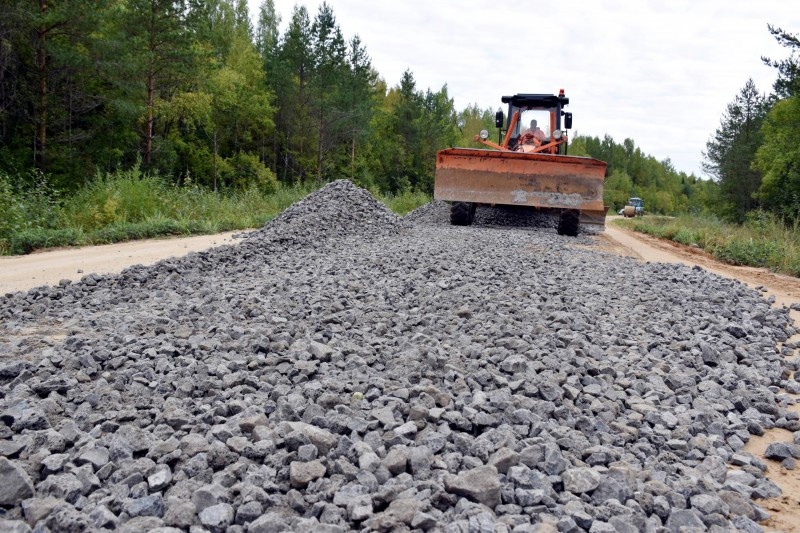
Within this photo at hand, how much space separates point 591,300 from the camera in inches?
205

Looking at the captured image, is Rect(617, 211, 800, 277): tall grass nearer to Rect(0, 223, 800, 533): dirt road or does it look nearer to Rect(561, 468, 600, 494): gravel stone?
Rect(0, 223, 800, 533): dirt road

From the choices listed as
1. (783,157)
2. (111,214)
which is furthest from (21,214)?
(783,157)

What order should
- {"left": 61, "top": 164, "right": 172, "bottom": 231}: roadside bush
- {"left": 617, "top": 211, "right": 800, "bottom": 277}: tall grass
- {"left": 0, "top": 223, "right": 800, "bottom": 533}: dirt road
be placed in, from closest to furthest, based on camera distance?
{"left": 0, "top": 223, "right": 800, "bottom": 533}: dirt road, {"left": 617, "top": 211, "right": 800, "bottom": 277}: tall grass, {"left": 61, "top": 164, "right": 172, "bottom": 231}: roadside bush

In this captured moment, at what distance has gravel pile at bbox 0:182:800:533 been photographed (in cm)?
193

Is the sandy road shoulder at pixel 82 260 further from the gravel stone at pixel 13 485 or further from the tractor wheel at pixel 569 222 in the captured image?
the tractor wheel at pixel 569 222

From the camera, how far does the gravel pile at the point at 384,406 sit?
1.93 metres

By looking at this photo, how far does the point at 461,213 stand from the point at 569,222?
2.31 metres

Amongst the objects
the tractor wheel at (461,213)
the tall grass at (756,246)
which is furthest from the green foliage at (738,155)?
the tractor wheel at (461,213)

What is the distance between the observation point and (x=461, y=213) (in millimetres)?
12734

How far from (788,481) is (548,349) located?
145cm

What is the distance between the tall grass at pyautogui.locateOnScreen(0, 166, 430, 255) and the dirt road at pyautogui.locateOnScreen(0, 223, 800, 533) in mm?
473

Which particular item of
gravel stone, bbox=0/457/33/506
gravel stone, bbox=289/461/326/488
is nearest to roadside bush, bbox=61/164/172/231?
gravel stone, bbox=0/457/33/506

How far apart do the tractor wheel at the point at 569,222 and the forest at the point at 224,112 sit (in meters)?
9.98

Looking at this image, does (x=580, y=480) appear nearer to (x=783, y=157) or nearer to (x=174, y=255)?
(x=174, y=255)
